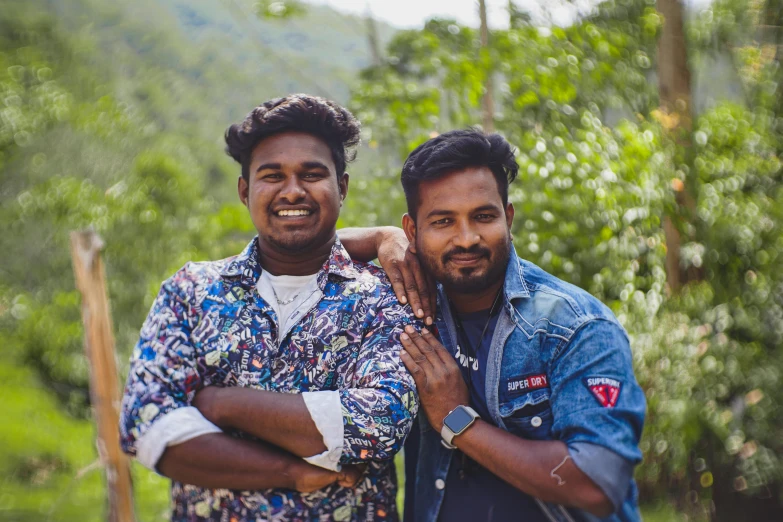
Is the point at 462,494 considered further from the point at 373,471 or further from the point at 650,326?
the point at 650,326

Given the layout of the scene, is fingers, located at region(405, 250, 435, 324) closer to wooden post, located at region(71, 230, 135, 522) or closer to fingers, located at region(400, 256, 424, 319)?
fingers, located at region(400, 256, 424, 319)

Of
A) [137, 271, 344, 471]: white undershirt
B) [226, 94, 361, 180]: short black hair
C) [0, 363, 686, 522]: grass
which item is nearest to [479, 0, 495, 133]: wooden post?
[226, 94, 361, 180]: short black hair

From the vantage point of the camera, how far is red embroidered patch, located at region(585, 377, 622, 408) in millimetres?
1925

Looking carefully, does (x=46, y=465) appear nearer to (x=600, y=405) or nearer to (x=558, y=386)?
(x=558, y=386)

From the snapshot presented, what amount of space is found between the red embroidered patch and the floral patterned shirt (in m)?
0.52

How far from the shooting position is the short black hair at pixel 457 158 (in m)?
2.23

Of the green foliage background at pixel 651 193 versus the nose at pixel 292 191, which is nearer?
the nose at pixel 292 191

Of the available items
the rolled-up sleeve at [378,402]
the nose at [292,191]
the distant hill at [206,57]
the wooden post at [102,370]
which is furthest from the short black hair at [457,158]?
the distant hill at [206,57]

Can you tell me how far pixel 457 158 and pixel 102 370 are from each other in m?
2.85

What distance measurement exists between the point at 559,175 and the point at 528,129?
0.67 m

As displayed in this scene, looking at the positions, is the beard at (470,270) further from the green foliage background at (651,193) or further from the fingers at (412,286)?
the green foliage background at (651,193)

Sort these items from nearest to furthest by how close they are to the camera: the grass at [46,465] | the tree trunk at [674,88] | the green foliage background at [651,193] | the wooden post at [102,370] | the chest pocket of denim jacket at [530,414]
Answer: the chest pocket of denim jacket at [530,414], the wooden post at [102,370], the green foliage background at [651,193], the tree trunk at [674,88], the grass at [46,465]

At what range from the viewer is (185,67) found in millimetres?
47969

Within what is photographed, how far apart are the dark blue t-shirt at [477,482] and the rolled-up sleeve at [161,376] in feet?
2.60
